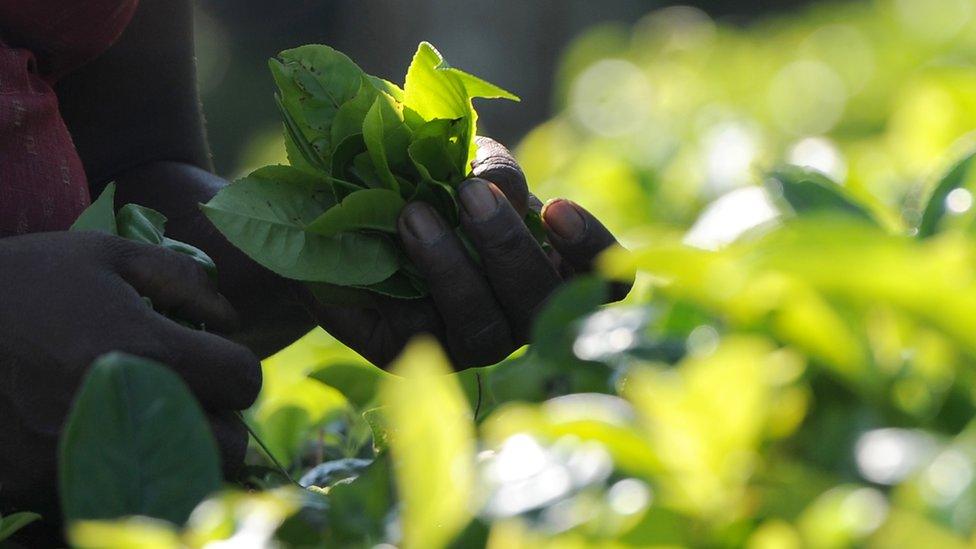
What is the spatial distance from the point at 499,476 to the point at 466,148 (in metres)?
0.75

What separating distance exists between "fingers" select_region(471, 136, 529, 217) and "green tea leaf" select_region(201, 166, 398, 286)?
0.47 ft

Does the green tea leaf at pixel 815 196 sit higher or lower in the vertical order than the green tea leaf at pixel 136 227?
higher

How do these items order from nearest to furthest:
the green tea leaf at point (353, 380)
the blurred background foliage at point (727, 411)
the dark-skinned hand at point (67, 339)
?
the blurred background foliage at point (727, 411) → the dark-skinned hand at point (67, 339) → the green tea leaf at point (353, 380)

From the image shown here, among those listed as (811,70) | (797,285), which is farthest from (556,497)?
(811,70)

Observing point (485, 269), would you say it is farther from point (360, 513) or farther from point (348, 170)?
point (360, 513)

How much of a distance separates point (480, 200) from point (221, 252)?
568 mm

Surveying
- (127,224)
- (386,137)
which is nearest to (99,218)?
(127,224)

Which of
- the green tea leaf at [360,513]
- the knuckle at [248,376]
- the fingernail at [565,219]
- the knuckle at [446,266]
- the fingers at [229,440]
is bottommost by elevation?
the fingers at [229,440]

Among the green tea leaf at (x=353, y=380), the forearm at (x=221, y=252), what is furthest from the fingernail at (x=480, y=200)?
the forearm at (x=221, y=252)

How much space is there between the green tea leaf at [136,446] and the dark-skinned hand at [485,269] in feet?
1.72

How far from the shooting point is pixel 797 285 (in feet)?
2.28

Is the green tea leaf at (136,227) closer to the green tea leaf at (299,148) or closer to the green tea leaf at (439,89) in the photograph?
the green tea leaf at (299,148)

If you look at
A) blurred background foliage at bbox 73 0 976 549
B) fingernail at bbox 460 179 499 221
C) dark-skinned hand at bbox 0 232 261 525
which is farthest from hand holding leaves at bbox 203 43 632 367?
blurred background foliage at bbox 73 0 976 549

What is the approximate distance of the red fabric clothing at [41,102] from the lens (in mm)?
1368
